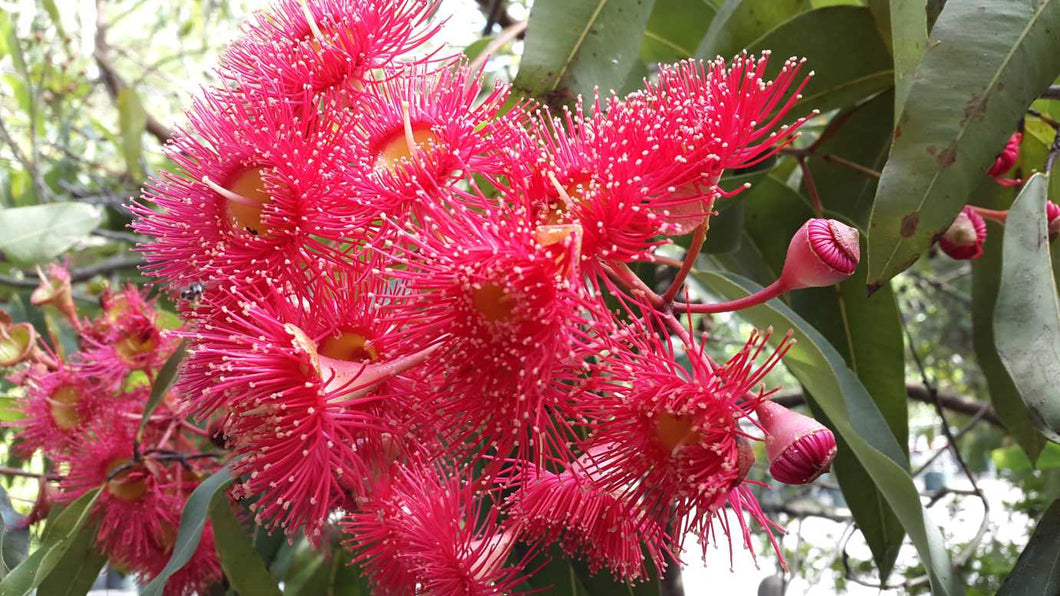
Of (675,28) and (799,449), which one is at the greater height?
(675,28)

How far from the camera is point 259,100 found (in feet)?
2.89

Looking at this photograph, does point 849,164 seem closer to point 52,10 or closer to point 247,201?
point 247,201

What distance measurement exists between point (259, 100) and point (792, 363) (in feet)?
2.03

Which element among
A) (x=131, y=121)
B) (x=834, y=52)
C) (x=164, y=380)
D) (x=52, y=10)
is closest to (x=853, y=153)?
(x=834, y=52)

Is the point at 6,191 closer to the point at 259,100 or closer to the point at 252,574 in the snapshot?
the point at 252,574

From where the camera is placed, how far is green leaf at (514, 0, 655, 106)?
39.9 inches

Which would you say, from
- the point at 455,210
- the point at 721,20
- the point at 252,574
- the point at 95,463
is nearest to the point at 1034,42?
the point at 721,20

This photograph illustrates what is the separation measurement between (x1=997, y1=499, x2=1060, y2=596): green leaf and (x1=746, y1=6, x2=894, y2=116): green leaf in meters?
0.62

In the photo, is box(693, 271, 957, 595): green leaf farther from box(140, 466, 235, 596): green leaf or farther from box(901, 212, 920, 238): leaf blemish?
box(140, 466, 235, 596): green leaf

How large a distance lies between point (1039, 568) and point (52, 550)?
1212mm

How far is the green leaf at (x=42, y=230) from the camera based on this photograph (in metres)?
1.60

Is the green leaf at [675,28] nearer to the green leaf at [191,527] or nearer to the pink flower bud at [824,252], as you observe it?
the pink flower bud at [824,252]

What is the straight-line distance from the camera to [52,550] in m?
1.12

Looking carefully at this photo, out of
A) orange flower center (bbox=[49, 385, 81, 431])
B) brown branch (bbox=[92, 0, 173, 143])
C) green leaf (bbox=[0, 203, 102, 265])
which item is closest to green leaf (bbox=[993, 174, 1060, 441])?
orange flower center (bbox=[49, 385, 81, 431])
